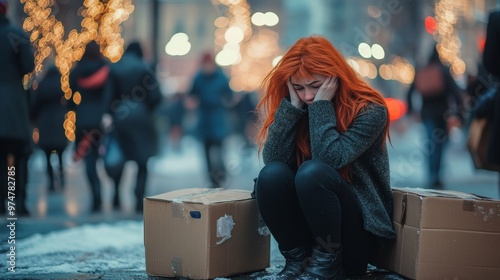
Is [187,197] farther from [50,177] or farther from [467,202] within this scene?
[50,177]

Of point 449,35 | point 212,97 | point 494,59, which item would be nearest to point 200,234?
point 494,59

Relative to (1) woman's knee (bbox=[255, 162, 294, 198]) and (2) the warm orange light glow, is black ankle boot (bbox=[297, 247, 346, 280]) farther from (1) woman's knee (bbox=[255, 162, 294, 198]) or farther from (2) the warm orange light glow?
(2) the warm orange light glow

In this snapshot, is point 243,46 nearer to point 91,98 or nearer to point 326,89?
point 91,98

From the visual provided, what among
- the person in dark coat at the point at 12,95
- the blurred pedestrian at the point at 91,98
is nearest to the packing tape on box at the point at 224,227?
the person in dark coat at the point at 12,95

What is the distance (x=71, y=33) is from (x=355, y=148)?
6648 millimetres

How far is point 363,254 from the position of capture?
3.55 metres

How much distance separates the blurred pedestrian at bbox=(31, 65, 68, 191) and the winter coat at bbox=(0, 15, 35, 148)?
65.8 inches

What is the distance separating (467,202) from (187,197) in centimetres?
119

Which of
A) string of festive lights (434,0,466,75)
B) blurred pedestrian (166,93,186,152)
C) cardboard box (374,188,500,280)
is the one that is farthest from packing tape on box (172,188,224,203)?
blurred pedestrian (166,93,186,152)

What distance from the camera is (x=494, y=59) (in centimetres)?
434

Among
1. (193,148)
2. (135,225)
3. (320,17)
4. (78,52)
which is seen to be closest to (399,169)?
(320,17)

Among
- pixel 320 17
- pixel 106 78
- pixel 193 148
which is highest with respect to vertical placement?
pixel 320 17

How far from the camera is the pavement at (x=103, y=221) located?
13.1ft

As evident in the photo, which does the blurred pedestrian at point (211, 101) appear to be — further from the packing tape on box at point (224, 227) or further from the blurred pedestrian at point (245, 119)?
the packing tape on box at point (224, 227)
